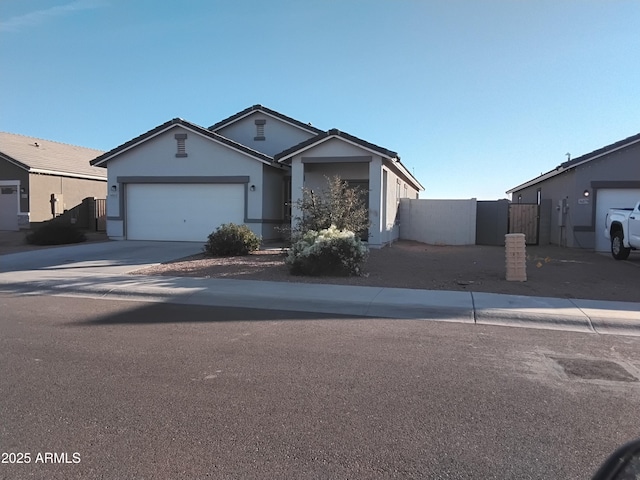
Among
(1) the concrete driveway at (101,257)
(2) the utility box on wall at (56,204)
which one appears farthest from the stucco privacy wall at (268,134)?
(2) the utility box on wall at (56,204)

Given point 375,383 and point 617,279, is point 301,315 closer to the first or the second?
point 375,383

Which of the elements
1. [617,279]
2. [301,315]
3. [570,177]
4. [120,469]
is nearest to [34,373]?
[120,469]

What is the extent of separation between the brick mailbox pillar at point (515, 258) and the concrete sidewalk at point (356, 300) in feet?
6.03

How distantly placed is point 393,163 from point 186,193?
8.54 meters

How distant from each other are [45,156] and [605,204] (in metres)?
26.9

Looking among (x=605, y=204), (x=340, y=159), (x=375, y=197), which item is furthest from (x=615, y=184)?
(x=340, y=159)

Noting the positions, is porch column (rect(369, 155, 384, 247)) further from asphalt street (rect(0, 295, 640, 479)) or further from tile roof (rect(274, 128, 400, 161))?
asphalt street (rect(0, 295, 640, 479))

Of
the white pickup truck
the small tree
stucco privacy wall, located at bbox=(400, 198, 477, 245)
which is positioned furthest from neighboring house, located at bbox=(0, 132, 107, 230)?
the white pickup truck

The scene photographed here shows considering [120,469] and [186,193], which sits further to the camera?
[186,193]

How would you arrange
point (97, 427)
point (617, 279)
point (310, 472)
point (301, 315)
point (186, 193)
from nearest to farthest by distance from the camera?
1. point (310, 472)
2. point (97, 427)
3. point (301, 315)
4. point (617, 279)
5. point (186, 193)

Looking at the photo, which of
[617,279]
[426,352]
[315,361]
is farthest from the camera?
[617,279]

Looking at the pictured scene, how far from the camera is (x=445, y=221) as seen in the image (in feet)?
71.7

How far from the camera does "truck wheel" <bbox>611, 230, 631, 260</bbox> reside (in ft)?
48.6

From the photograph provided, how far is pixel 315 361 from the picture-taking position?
5.59m
